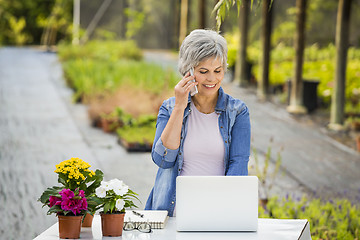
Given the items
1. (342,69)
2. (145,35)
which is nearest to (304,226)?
(342,69)

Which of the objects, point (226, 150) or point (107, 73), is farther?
point (107, 73)

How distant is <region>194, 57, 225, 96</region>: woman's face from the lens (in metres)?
3.03

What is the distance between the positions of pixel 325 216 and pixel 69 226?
9.11 ft

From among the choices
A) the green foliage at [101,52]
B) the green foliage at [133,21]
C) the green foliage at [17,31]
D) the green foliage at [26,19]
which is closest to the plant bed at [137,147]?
the green foliage at [101,52]

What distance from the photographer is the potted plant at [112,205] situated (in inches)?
108

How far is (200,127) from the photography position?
317 centimetres

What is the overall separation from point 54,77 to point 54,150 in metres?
8.87

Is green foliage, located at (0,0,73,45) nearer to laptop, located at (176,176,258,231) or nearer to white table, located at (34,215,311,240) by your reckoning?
white table, located at (34,215,311,240)

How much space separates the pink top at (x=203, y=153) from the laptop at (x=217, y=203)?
1.31ft

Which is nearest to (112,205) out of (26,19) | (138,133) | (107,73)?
(138,133)

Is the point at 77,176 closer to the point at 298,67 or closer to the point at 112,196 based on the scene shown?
the point at 112,196

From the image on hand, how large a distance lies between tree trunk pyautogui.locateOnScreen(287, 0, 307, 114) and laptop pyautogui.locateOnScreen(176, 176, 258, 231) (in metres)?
9.35

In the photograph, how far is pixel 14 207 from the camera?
623cm

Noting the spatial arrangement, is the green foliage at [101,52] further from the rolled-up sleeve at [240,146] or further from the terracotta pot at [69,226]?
the terracotta pot at [69,226]
